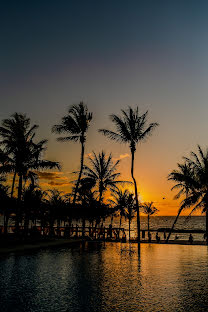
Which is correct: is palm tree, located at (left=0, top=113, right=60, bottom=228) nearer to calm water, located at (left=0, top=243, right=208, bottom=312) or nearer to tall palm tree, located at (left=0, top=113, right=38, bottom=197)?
tall palm tree, located at (left=0, top=113, right=38, bottom=197)

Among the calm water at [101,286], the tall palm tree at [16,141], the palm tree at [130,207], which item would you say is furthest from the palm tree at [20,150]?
the palm tree at [130,207]

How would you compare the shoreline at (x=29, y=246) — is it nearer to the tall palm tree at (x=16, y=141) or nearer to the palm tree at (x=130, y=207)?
the tall palm tree at (x=16, y=141)

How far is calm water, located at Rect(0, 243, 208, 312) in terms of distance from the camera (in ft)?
20.9

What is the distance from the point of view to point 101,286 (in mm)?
8398

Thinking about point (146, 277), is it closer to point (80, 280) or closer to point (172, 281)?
point (172, 281)

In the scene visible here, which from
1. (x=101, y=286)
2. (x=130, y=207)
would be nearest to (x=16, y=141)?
(x=101, y=286)

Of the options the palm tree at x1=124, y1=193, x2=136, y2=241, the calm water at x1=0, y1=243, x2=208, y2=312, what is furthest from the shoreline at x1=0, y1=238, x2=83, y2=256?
the palm tree at x1=124, y1=193, x2=136, y2=241

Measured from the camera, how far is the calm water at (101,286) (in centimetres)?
638

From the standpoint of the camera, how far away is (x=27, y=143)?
79.2 feet

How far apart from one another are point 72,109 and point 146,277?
77.4 ft

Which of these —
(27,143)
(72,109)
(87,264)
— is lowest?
(87,264)

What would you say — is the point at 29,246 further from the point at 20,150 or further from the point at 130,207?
the point at 130,207

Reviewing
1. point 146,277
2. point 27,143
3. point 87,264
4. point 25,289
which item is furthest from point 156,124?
point 25,289

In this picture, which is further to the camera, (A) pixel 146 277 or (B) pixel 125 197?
(B) pixel 125 197
